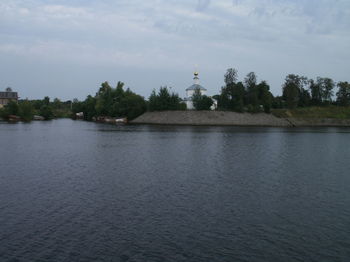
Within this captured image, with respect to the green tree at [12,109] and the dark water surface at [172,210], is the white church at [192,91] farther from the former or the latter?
the dark water surface at [172,210]

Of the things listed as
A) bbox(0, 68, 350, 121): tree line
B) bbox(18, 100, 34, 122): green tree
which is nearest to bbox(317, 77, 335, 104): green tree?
bbox(0, 68, 350, 121): tree line

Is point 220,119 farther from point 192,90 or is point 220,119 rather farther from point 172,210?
point 172,210

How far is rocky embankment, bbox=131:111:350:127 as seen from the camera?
114m

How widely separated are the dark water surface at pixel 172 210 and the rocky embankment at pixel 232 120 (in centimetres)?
7684

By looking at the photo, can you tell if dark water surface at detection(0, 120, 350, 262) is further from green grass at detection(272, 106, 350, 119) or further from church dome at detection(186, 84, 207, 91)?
church dome at detection(186, 84, 207, 91)

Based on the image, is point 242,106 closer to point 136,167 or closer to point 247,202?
point 136,167

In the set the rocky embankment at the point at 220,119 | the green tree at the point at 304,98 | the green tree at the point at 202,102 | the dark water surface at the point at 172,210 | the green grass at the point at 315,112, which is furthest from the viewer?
the green tree at the point at 304,98

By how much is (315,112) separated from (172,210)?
372 ft

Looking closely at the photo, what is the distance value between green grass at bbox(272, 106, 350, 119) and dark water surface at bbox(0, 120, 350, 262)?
8559 centimetres

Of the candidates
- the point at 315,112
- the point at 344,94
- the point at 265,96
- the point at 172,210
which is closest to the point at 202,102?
the point at 265,96

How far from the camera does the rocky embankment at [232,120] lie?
4491 inches

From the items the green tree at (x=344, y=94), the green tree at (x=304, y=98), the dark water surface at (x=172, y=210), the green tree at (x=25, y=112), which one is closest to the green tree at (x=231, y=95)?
the green tree at (x=304, y=98)

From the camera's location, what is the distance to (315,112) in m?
124

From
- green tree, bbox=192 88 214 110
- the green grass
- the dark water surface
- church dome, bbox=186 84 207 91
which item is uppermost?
church dome, bbox=186 84 207 91
